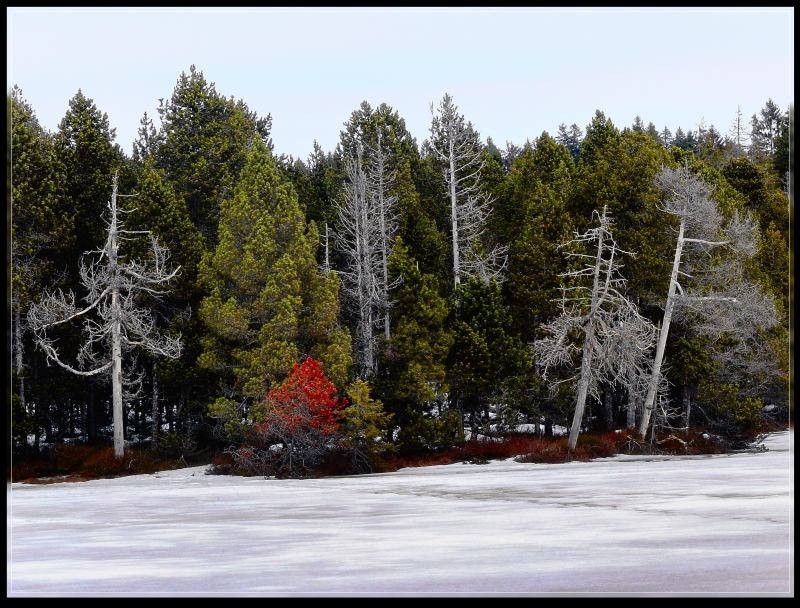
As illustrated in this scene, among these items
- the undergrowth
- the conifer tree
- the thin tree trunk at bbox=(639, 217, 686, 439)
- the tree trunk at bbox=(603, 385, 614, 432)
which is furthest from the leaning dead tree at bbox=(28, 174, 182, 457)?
the tree trunk at bbox=(603, 385, 614, 432)

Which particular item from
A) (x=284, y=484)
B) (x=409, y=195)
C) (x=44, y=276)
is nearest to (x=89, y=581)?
(x=284, y=484)

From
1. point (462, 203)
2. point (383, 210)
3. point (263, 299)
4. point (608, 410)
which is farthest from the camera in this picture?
point (462, 203)

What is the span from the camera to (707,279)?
3678cm

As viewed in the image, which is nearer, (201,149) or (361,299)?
(361,299)

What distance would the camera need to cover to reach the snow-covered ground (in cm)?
973

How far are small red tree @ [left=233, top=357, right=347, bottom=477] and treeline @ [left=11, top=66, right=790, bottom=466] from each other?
0.21 meters

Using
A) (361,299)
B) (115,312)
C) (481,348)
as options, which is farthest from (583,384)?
(115,312)

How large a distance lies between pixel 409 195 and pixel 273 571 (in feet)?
113

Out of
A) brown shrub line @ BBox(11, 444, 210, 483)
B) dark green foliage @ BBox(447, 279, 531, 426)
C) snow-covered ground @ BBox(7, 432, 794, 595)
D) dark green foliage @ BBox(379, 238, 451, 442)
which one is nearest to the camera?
snow-covered ground @ BBox(7, 432, 794, 595)

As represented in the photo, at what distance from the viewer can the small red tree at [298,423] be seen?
29.4m

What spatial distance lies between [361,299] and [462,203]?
38.7ft

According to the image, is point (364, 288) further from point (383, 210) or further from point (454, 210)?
point (454, 210)

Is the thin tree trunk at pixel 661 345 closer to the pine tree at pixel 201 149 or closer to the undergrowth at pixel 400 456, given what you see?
the undergrowth at pixel 400 456

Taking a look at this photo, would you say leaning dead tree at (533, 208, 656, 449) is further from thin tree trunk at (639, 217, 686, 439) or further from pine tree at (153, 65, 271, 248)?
pine tree at (153, 65, 271, 248)
